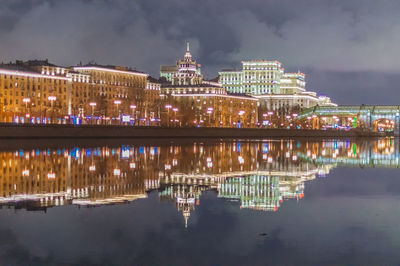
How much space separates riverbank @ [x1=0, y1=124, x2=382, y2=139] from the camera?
71562mm

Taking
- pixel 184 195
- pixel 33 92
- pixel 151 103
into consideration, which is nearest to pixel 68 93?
pixel 33 92

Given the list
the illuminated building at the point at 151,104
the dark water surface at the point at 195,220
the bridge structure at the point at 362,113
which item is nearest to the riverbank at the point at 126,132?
the illuminated building at the point at 151,104

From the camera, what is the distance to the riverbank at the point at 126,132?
71.6 metres

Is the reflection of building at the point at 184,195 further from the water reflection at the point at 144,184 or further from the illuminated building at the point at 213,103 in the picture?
the illuminated building at the point at 213,103

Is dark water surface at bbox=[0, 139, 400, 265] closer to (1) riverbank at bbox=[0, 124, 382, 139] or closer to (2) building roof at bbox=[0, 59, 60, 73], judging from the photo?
(1) riverbank at bbox=[0, 124, 382, 139]

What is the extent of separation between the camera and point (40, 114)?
381 feet

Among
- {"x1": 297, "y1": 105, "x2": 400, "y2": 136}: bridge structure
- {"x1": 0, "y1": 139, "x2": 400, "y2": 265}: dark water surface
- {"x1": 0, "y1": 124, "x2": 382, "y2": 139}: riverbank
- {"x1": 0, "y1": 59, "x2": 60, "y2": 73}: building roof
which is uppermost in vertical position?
{"x1": 0, "y1": 59, "x2": 60, "y2": 73}: building roof

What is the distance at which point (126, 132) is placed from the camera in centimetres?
8844

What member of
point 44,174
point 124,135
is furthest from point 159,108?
point 44,174

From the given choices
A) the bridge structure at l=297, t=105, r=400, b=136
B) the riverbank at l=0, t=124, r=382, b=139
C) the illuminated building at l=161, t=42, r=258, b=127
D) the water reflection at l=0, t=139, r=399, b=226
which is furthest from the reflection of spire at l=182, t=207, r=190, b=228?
the bridge structure at l=297, t=105, r=400, b=136

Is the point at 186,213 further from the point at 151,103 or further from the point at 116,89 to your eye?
the point at 151,103

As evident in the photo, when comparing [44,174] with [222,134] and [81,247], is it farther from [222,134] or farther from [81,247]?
[222,134]

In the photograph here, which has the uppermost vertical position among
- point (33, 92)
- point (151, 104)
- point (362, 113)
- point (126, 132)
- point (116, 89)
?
point (116, 89)

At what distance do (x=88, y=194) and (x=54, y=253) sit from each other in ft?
26.7
